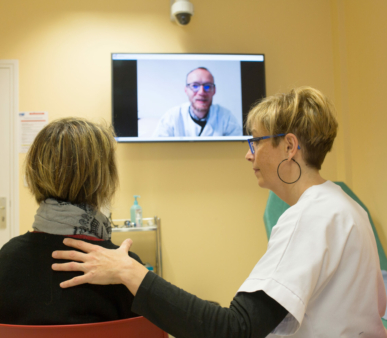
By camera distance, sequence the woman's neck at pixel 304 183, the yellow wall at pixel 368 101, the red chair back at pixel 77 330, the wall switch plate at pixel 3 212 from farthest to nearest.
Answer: the wall switch plate at pixel 3 212 < the yellow wall at pixel 368 101 < the woman's neck at pixel 304 183 < the red chair back at pixel 77 330

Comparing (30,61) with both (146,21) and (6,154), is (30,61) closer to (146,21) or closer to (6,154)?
(6,154)

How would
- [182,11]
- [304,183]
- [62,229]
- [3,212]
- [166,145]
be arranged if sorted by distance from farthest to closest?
[166,145] → [3,212] → [182,11] → [304,183] → [62,229]

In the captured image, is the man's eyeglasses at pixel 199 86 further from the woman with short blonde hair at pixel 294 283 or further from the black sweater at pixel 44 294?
the black sweater at pixel 44 294

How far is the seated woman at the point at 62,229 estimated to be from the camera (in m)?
0.81

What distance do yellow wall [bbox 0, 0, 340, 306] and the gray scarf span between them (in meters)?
1.74

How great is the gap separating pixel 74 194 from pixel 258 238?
2.12 meters


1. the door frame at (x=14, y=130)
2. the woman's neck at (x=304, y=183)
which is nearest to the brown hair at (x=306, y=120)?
the woman's neck at (x=304, y=183)

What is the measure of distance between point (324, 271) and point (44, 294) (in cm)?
69

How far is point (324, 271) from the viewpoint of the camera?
78 centimetres

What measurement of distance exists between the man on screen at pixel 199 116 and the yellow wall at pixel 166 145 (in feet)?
0.50

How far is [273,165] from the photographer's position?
1.10m

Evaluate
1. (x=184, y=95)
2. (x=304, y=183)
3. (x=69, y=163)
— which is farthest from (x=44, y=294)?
(x=184, y=95)

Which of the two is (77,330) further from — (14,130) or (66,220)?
(14,130)

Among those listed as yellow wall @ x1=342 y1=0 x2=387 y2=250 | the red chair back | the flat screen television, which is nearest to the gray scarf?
the red chair back
